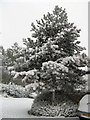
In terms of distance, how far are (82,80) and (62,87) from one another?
2.78 ft

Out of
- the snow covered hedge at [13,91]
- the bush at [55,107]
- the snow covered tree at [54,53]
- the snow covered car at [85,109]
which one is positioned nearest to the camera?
the snow covered car at [85,109]

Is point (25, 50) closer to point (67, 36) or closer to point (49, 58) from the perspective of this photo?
point (49, 58)

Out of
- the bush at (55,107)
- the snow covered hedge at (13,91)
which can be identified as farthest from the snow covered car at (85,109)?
the snow covered hedge at (13,91)

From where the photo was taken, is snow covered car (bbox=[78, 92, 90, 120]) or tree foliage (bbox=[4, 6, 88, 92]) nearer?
snow covered car (bbox=[78, 92, 90, 120])

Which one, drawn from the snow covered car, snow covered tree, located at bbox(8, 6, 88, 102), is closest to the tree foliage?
snow covered tree, located at bbox(8, 6, 88, 102)

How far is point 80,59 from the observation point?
9469 millimetres

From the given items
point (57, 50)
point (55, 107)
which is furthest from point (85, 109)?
point (57, 50)

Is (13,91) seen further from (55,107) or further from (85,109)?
(85,109)

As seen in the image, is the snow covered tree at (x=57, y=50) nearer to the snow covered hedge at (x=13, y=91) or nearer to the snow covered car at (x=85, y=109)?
the snow covered car at (x=85, y=109)

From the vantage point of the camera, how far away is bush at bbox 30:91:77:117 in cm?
912

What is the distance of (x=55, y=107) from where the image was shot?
30.3 feet

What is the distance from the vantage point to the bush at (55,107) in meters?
9.12

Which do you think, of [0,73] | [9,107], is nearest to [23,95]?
[9,107]

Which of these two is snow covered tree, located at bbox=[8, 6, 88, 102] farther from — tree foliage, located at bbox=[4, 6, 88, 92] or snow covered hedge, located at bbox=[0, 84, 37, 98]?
snow covered hedge, located at bbox=[0, 84, 37, 98]
